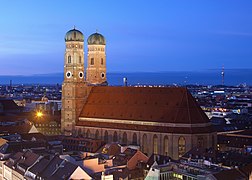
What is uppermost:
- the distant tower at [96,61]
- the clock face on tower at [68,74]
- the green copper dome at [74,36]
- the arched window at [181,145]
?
the green copper dome at [74,36]

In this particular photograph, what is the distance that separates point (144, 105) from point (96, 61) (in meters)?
21.8

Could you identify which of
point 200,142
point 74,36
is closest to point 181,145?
point 200,142

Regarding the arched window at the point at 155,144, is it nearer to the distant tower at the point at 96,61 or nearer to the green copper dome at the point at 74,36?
the distant tower at the point at 96,61

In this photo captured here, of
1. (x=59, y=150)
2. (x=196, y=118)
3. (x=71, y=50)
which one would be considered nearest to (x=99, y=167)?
(x=59, y=150)

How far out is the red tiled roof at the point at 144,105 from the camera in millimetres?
89438

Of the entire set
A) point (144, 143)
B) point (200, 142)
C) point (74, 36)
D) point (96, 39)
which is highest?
point (96, 39)

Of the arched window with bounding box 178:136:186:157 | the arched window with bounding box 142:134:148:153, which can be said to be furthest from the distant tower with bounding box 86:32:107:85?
the arched window with bounding box 178:136:186:157

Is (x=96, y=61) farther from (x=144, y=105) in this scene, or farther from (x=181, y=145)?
(x=181, y=145)

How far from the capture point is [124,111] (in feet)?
317

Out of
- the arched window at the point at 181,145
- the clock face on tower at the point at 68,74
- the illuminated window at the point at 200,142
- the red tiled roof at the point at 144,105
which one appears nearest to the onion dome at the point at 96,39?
the clock face on tower at the point at 68,74

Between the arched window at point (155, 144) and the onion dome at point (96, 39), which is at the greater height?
the onion dome at point (96, 39)

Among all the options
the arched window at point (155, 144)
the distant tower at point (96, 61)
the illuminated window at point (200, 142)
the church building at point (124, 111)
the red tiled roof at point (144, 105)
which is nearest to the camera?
the illuminated window at point (200, 142)

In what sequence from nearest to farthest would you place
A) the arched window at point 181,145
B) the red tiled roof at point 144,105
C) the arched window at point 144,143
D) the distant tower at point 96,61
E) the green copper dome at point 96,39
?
the arched window at point 181,145, the red tiled roof at point 144,105, the arched window at point 144,143, the distant tower at point 96,61, the green copper dome at point 96,39

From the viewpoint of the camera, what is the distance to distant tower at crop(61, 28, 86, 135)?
10444 centimetres
